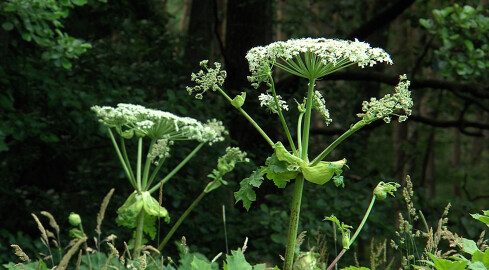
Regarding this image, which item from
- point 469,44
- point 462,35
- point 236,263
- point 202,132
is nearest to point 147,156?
point 202,132

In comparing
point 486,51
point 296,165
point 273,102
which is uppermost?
point 486,51

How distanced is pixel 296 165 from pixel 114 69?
5559 millimetres

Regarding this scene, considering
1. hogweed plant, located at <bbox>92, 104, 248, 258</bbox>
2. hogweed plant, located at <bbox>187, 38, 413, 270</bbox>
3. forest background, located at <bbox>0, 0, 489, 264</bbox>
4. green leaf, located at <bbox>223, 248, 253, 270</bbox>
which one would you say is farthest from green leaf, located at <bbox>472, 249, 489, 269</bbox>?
forest background, located at <bbox>0, 0, 489, 264</bbox>

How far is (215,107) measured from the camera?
730 centimetres

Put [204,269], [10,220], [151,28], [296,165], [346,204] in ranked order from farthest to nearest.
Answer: [151,28]
[10,220]
[346,204]
[204,269]
[296,165]

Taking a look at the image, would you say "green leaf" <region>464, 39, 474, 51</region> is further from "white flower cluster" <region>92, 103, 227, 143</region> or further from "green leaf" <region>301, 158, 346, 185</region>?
"green leaf" <region>301, 158, 346, 185</region>

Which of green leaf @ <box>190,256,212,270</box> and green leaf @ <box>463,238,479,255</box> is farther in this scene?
green leaf @ <box>190,256,212,270</box>

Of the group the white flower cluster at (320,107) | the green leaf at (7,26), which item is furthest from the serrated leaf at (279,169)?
the green leaf at (7,26)

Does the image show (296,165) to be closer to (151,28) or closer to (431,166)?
(151,28)

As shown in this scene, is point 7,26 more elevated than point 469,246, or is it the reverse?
point 7,26

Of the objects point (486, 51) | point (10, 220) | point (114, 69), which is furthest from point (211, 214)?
point (486, 51)

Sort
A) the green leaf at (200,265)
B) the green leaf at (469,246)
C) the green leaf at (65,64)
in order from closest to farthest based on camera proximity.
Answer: the green leaf at (469,246) → the green leaf at (200,265) → the green leaf at (65,64)

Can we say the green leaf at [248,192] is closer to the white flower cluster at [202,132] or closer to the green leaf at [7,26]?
the white flower cluster at [202,132]

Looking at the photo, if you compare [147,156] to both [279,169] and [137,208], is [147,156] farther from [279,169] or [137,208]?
[279,169]
